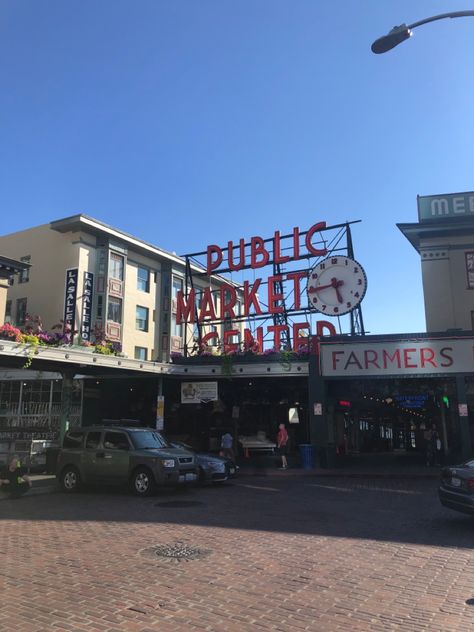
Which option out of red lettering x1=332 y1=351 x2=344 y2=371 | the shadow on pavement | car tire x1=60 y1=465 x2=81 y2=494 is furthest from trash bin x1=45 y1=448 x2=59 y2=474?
red lettering x1=332 y1=351 x2=344 y2=371

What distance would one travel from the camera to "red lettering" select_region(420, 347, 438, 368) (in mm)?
22547

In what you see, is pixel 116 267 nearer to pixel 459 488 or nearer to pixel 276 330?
pixel 276 330

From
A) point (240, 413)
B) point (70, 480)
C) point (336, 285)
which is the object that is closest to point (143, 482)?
point (70, 480)

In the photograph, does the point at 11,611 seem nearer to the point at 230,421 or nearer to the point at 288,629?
the point at 288,629

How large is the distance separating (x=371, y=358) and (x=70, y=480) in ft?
44.2

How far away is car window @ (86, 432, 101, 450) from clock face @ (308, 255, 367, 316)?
1443 cm

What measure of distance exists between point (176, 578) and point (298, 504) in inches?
266

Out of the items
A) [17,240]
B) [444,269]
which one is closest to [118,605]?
[444,269]

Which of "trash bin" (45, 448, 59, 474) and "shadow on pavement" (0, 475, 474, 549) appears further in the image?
"trash bin" (45, 448, 59, 474)

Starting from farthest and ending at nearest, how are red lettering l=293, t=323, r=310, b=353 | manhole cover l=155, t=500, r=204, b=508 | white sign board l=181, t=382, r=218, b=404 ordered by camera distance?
1. red lettering l=293, t=323, r=310, b=353
2. white sign board l=181, t=382, r=218, b=404
3. manhole cover l=155, t=500, r=204, b=508

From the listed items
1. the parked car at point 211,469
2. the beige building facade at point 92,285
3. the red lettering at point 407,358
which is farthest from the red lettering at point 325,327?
the beige building facade at point 92,285

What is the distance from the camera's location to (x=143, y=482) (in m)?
14.2

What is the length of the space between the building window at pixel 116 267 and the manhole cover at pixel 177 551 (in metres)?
33.1

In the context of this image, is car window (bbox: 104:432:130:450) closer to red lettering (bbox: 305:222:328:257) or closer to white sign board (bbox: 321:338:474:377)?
white sign board (bbox: 321:338:474:377)
